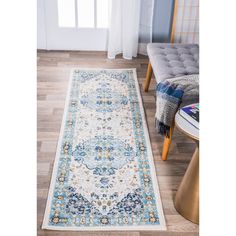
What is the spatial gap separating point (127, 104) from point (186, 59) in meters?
0.60

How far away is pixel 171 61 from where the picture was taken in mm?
2775

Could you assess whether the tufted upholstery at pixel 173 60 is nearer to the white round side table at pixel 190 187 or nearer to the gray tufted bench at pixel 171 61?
the gray tufted bench at pixel 171 61

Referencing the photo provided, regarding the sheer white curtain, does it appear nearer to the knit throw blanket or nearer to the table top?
the knit throw blanket

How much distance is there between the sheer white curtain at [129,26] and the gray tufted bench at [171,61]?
2.46ft

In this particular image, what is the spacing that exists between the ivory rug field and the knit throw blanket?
0.89 feet

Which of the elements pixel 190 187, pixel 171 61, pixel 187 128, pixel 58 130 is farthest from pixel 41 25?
pixel 190 187

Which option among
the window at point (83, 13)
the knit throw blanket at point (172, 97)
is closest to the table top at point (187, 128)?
the knit throw blanket at point (172, 97)

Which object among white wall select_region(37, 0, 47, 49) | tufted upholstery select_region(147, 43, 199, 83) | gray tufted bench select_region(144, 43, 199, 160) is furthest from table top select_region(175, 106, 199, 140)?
white wall select_region(37, 0, 47, 49)

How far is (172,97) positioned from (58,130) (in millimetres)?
901

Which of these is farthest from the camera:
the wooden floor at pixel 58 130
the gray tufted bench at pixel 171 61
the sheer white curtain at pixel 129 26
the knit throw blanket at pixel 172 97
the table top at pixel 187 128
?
the sheer white curtain at pixel 129 26

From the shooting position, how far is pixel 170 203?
211 cm

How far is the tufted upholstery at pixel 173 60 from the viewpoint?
2.61 meters
